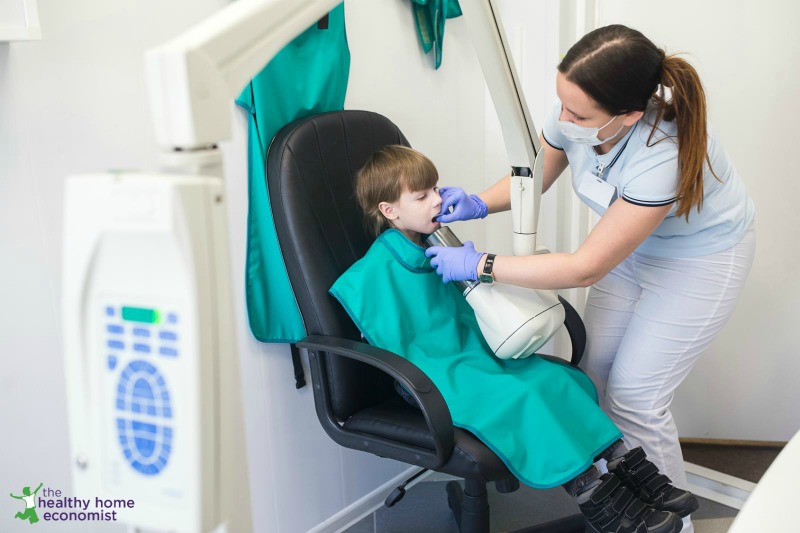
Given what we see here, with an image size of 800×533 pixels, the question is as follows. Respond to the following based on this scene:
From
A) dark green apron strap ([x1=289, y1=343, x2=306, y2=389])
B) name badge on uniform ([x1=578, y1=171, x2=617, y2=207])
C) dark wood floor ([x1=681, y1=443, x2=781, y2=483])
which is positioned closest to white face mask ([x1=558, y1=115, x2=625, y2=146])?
name badge on uniform ([x1=578, y1=171, x2=617, y2=207])

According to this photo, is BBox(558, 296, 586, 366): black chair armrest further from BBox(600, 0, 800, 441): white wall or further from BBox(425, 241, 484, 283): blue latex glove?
BBox(600, 0, 800, 441): white wall

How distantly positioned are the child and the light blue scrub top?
0.36 m

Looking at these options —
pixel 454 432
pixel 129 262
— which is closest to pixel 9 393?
pixel 454 432

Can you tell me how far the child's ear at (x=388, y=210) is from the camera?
1719mm

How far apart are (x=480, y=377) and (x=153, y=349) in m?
1.06

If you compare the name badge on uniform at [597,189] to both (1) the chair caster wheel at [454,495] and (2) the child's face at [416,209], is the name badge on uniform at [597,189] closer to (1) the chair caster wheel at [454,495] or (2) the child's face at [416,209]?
(2) the child's face at [416,209]

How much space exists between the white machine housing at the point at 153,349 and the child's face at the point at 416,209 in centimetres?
111

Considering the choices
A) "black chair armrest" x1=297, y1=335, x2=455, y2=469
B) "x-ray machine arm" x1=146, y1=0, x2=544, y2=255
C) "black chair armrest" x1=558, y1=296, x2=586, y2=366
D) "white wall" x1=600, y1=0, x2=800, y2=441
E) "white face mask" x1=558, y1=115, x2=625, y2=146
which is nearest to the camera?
"x-ray machine arm" x1=146, y1=0, x2=544, y2=255

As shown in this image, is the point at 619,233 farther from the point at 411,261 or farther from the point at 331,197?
the point at 331,197

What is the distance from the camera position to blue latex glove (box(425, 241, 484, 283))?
61.2 inches

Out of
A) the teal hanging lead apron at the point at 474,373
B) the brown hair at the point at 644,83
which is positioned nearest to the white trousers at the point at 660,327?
the teal hanging lead apron at the point at 474,373

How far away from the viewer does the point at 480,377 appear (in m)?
1.58

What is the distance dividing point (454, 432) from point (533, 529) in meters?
0.66

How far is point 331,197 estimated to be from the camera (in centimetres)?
167
